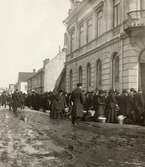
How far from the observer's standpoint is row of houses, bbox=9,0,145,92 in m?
21.5

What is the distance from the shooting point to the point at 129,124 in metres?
16.9

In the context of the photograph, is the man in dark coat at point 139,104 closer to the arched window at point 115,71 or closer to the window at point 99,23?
the arched window at point 115,71

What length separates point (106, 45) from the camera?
25469 millimetres

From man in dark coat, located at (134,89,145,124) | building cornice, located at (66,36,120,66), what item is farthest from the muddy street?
building cornice, located at (66,36,120,66)

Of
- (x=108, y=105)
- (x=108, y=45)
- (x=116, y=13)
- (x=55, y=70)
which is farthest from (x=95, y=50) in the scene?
(x=55, y=70)

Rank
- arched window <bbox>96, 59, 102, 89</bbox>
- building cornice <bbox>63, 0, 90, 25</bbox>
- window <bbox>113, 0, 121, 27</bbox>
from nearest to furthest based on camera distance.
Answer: window <bbox>113, 0, 121, 27</bbox> → arched window <bbox>96, 59, 102, 89</bbox> → building cornice <bbox>63, 0, 90, 25</bbox>

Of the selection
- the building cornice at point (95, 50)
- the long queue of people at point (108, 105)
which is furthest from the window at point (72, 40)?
the long queue of people at point (108, 105)

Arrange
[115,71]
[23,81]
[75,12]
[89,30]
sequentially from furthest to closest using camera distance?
[23,81] → [75,12] → [89,30] → [115,71]

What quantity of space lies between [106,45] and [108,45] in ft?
1.13

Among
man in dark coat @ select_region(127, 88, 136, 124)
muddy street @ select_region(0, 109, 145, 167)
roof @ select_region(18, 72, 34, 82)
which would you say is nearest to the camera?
muddy street @ select_region(0, 109, 145, 167)

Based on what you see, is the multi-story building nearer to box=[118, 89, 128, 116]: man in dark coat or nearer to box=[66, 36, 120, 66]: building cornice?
box=[66, 36, 120, 66]: building cornice

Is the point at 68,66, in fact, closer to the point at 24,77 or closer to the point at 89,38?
the point at 89,38

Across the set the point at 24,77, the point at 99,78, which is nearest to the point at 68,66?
the point at 99,78

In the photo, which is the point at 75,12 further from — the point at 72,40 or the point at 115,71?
the point at 115,71
